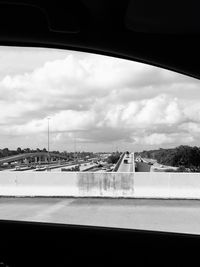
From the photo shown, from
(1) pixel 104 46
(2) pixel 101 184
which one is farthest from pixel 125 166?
(1) pixel 104 46

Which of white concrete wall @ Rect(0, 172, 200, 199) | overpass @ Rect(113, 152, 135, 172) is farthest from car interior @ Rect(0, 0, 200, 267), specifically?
overpass @ Rect(113, 152, 135, 172)

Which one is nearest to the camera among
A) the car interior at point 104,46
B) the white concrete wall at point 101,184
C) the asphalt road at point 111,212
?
the car interior at point 104,46

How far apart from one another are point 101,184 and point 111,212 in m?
2.20

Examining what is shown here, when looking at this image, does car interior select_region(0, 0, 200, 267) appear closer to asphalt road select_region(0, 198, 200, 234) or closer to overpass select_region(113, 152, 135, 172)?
asphalt road select_region(0, 198, 200, 234)

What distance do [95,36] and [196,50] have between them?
2.97 feet

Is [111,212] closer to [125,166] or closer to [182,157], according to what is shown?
[182,157]

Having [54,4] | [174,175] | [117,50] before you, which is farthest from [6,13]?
[174,175]

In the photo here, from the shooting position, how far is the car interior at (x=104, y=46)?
3420mm

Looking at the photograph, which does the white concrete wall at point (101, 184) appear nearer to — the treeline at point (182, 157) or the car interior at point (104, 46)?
the treeline at point (182, 157)

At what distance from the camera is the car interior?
342cm

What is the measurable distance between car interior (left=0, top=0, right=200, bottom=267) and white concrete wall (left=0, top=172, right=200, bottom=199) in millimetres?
7626

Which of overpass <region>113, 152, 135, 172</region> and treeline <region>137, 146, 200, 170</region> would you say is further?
overpass <region>113, 152, 135, 172</region>

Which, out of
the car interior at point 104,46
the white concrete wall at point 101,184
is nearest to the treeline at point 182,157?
the white concrete wall at point 101,184

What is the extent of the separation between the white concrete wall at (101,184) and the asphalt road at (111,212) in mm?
237
